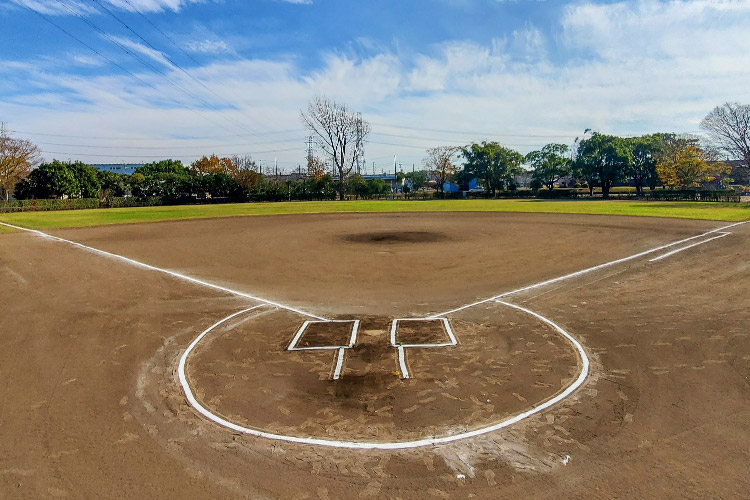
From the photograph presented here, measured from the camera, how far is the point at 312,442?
227 inches

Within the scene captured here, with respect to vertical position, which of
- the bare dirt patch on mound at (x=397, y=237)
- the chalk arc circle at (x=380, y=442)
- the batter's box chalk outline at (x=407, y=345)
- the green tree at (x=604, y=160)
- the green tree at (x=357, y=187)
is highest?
the green tree at (x=604, y=160)

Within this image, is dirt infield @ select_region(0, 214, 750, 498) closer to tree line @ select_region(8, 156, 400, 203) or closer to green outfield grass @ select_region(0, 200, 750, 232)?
green outfield grass @ select_region(0, 200, 750, 232)

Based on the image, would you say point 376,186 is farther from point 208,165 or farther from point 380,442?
point 380,442

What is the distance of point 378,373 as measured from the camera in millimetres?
7844

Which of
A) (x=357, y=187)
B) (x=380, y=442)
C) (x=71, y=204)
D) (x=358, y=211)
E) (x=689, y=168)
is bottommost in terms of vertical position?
(x=380, y=442)

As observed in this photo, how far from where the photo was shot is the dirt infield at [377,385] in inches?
200

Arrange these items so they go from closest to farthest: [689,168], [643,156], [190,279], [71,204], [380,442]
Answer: [380,442] < [190,279] < [71,204] < [689,168] < [643,156]

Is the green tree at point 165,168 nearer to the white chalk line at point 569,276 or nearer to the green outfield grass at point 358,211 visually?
the green outfield grass at point 358,211

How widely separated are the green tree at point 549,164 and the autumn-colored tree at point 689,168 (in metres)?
19.7

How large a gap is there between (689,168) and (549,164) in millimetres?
27474

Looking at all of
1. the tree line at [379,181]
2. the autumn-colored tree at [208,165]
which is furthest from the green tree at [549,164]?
the autumn-colored tree at [208,165]

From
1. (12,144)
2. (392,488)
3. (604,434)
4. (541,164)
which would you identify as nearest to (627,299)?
(604,434)

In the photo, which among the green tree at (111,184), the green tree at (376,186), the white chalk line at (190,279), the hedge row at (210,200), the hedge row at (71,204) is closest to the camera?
the white chalk line at (190,279)

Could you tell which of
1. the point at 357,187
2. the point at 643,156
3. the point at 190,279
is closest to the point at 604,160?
the point at 643,156
